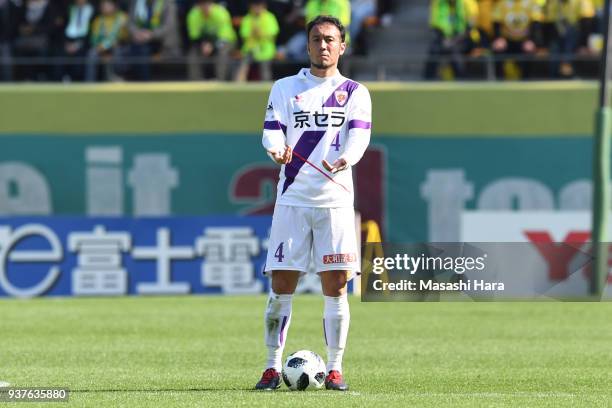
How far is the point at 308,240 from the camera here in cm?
970

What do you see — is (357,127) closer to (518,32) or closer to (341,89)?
(341,89)

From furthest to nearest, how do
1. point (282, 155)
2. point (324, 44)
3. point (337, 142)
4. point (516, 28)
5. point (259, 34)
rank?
point (259, 34), point (516, 28), point (337, 142), point (324, 44), point (282, 155)

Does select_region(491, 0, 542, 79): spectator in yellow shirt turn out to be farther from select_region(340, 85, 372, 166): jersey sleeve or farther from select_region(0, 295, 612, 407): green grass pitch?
select_region(340, 85, 372, 166): jersey sleeve

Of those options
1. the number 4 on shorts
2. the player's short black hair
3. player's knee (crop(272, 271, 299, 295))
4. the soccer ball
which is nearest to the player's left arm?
the player's short black hair

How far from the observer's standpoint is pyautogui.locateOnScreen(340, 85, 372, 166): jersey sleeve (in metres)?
9.51

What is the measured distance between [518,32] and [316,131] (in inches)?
584

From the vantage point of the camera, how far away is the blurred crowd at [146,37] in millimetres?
24406

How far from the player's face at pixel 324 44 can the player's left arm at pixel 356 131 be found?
0.98 feet

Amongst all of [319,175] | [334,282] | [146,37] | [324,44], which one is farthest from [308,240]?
[146,37]

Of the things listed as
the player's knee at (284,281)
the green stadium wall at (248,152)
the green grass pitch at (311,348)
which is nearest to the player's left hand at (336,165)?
the player's knee at (284,281)

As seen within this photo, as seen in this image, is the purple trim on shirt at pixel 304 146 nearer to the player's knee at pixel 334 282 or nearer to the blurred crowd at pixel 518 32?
the player's knee at pixel 334 282

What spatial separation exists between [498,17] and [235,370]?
44.2 ft

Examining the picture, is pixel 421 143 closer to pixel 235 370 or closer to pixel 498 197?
pixel 498 197

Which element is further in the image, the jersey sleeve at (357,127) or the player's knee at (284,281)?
the player's knee at (284,281)
